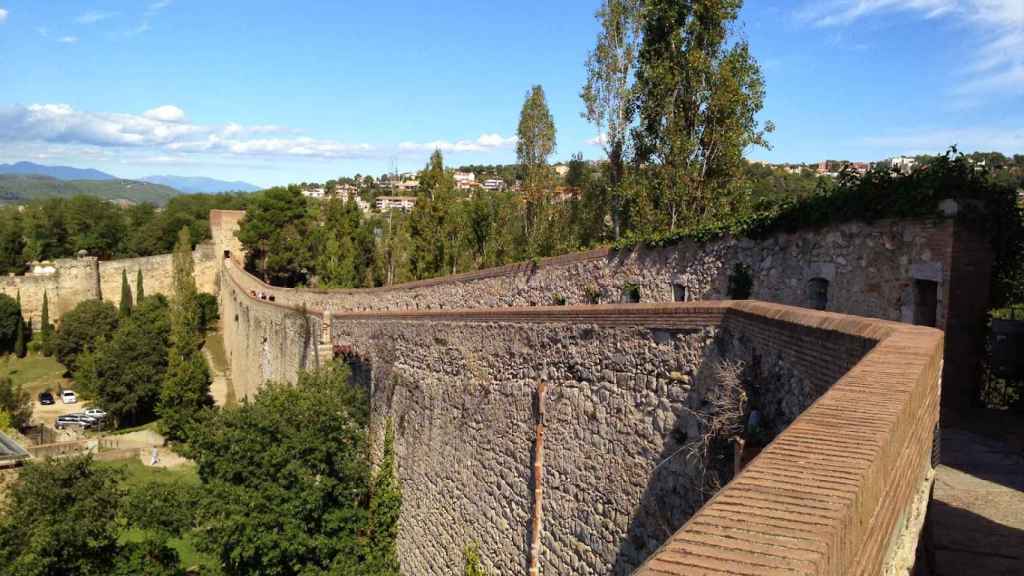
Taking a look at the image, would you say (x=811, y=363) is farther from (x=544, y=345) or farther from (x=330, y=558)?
(x=330, y=558)

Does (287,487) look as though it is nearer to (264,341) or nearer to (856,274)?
(856,274)

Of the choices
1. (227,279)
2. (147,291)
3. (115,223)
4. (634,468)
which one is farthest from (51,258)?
(634,468)

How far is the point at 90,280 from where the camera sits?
6259 cm

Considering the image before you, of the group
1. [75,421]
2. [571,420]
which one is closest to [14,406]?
[75,421]

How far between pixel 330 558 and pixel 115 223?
238 feet

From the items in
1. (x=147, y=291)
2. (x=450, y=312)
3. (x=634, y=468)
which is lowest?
(x=147, y=291)

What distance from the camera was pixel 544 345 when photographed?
905cm

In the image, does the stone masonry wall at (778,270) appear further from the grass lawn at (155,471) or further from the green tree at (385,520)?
the grass lawn at (155,471)

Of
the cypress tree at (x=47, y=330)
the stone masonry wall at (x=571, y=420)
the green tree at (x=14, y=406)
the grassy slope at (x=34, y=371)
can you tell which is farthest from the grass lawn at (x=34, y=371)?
the stone masonry wall at (x=571, y=420)

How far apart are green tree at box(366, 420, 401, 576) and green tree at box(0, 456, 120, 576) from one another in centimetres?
564

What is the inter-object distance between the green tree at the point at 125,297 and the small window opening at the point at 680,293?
55.3 m

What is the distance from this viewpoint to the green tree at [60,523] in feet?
46.8

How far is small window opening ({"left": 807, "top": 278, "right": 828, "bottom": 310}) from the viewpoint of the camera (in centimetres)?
939

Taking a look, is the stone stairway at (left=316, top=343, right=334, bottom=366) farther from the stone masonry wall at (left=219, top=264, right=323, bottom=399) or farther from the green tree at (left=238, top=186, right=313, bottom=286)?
the green tree at (left=238, top=186, right=313, bottom=286)
